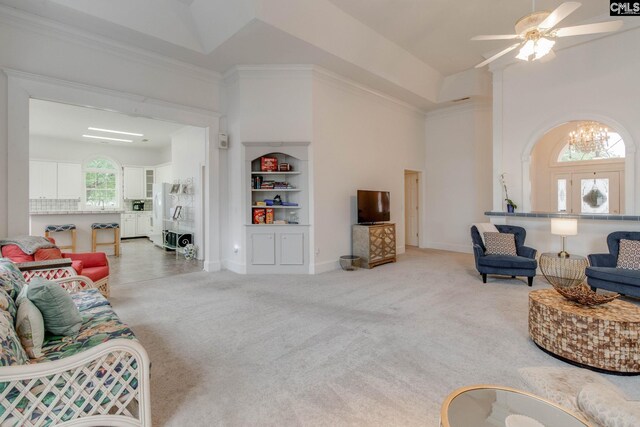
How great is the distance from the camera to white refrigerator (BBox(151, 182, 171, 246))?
829 centimetres

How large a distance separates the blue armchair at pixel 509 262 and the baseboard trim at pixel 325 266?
8.02ft

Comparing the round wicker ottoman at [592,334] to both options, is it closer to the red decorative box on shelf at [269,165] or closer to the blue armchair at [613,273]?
the blue armchair at [613,273]

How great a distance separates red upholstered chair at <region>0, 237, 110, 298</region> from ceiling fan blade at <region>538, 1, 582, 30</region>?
5437 mm

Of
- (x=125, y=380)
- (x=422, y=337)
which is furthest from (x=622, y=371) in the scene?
(x=125, y=380)

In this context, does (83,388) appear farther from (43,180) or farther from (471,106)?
(43,180)

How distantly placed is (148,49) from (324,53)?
9.07 feet

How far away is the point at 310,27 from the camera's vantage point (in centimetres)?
456

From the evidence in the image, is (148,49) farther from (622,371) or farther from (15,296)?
(622,371)

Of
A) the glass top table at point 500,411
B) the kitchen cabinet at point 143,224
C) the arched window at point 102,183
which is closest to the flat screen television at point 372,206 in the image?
the glass top table at point 500,411

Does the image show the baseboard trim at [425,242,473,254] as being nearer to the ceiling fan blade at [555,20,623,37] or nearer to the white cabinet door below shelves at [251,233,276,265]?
the white cabinet door below shelves at [251,233,276,265]

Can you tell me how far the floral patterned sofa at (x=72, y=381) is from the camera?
1365mm

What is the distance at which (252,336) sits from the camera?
2.94 m

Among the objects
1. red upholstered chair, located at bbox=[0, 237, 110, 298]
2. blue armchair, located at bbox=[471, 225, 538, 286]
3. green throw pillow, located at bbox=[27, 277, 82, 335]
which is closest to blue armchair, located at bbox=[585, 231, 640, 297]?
blue armchair, located at bbox=[471, 225, 538, 286]

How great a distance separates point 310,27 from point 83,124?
22.1ft
